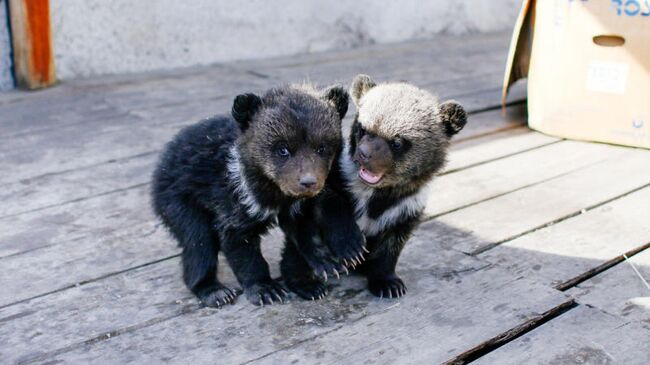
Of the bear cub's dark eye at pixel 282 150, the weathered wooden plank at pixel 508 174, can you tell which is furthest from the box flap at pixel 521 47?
the bear cub's dark eye at pixel 282 150

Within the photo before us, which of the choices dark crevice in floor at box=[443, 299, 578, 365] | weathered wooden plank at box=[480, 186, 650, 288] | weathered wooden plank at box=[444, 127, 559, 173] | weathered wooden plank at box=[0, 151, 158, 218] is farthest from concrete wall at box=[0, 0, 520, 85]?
dark crevice in floor at box=[443, 299, 578, 365]

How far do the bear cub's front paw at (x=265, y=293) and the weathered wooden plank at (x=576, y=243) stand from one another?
95 centimetres

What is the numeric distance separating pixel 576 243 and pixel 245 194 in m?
1.56

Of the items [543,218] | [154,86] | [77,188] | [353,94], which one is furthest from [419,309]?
[154,86]

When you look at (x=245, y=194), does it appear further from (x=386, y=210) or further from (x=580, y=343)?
(x=580, y=343)

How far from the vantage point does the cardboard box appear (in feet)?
15.2

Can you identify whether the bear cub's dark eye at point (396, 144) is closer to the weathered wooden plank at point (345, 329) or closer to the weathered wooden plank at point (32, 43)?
the weathered wooden plank at point (345, 329)

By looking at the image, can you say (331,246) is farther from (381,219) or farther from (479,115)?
(479,115)

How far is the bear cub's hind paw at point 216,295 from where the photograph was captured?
2.84 meters

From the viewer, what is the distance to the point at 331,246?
9.23 ft

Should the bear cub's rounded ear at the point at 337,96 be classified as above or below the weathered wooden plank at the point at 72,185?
above

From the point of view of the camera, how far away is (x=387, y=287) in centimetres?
291

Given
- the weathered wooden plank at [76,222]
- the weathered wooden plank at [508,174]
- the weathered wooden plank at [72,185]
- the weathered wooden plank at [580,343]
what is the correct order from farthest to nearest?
1. the weathered wooden plank at [508,174]
2. the weathered wooden plank at [72,185]
3. the weathered wooden plank at [76,222]
4. the weathered wooden plank at [580,343]

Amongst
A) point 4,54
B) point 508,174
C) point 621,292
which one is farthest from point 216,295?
point 4,54
